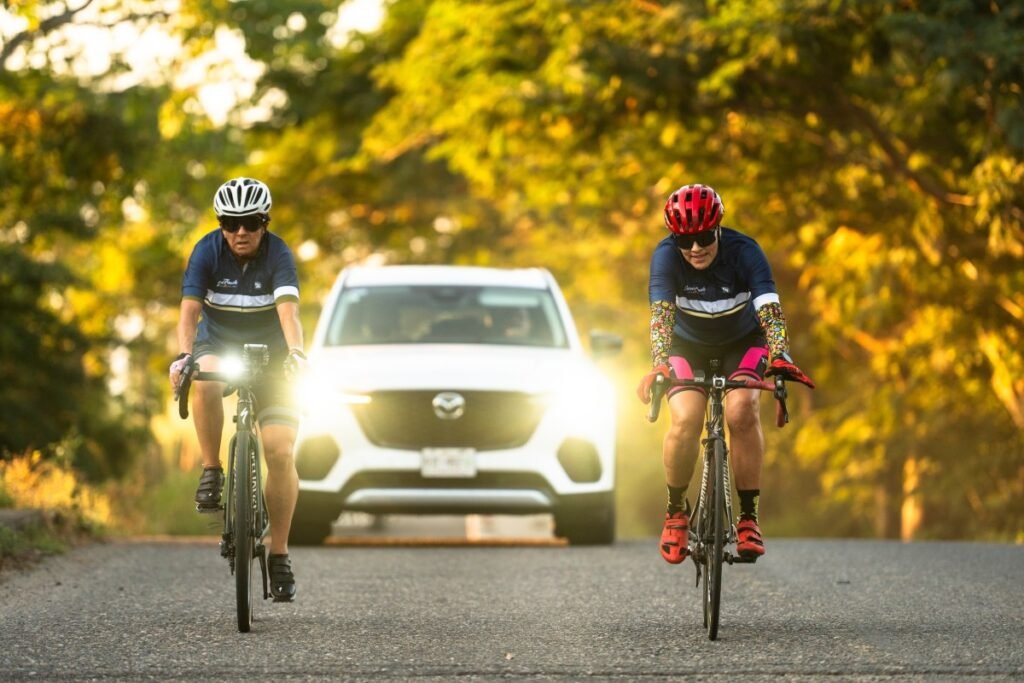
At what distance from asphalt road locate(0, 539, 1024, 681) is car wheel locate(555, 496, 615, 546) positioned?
26 centimetres

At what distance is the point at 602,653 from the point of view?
25.8 ft

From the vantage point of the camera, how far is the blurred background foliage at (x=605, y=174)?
18.6 m

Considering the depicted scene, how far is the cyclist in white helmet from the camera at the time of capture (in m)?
8.68

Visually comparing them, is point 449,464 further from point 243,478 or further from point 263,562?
point 243,478

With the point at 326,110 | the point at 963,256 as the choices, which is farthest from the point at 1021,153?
the point at 326,110

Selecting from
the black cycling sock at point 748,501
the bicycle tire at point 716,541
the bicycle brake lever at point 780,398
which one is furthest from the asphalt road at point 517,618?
the bicycle brake lever at point 780,398

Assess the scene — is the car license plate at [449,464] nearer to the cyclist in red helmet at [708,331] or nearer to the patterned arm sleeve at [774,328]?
the cyclist in red helmet at [708,331]

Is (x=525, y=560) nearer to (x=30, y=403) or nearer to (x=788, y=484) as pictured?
(x=30, y=403)

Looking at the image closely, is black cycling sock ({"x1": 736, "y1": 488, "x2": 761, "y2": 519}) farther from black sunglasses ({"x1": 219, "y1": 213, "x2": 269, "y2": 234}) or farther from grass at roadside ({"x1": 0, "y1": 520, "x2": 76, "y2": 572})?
grass at roadside ({"x1": 0, "y1": 520, "x2": 76, "y2": 572})

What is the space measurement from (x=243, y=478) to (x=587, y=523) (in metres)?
5.14

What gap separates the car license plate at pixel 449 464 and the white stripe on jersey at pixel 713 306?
165 inches

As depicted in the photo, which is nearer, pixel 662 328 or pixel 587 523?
pixel 662 328

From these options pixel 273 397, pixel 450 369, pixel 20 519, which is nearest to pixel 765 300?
pixel 273 397

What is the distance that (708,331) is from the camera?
351 inches
